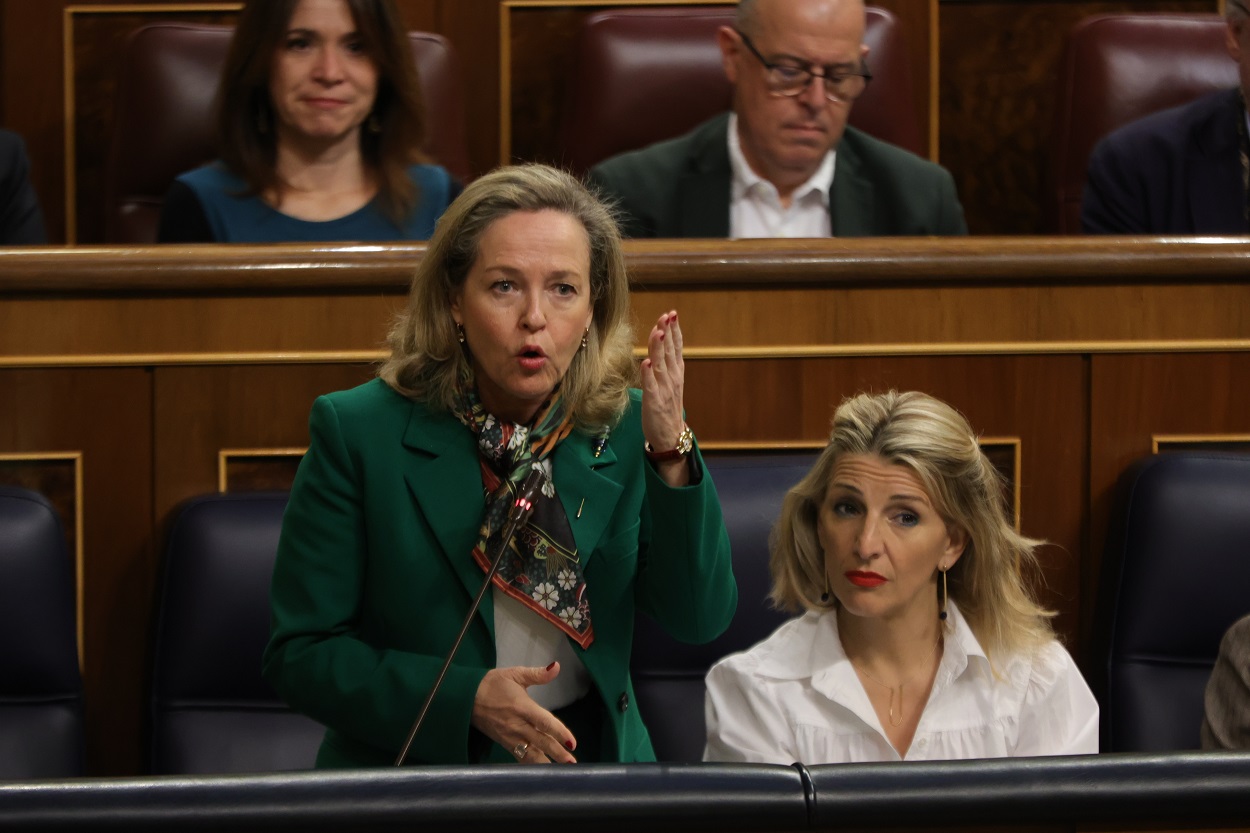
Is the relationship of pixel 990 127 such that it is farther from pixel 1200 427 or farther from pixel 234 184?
pixel 234 184

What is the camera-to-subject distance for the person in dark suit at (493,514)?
0.95 meters

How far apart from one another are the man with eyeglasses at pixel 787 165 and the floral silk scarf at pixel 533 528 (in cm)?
55

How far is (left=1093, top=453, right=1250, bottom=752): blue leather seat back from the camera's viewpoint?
1.22 m

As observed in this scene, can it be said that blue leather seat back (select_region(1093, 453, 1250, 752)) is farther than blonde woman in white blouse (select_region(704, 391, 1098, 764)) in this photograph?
Yes

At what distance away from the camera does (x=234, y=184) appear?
151 cm

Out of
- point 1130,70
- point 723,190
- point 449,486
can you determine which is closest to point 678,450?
point 449,486

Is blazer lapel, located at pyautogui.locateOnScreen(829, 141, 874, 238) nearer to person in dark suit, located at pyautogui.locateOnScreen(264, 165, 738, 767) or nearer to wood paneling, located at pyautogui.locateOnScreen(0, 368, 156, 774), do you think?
person in dark suit, located at pyautogui.locateOnScreen(264, 165, 738, 767)

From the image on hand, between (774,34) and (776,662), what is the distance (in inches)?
27.4

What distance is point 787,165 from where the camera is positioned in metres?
1.55

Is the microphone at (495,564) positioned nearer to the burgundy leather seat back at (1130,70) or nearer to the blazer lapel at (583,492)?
the blazer lapel at (583,492)

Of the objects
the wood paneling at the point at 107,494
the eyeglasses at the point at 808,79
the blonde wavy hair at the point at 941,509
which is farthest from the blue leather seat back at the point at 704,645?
the eyeglasses at the point at 808,79

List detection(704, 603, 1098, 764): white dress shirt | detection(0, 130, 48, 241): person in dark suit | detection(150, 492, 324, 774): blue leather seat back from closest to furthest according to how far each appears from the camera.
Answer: detection(704, 603, 1098, 764): white dress shirt → detection(150, 492, 324, 774): blue leather seat back → detection(0, 130, 48, 241): person in dark suit

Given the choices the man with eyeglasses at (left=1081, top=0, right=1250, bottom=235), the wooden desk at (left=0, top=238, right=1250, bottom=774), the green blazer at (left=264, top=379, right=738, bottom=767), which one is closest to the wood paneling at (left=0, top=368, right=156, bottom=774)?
the wooden desk at (left=0, top=238, right=1250, bottom=774)

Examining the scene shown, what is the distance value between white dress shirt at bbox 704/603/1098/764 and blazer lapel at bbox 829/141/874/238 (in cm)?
53
